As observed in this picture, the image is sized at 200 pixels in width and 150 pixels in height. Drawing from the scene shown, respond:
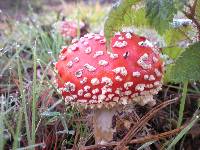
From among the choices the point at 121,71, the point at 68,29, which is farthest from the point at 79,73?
the point at 68,29

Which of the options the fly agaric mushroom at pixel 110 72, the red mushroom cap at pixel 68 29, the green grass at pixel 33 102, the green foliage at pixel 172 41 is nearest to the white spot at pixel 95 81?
the fly agaric mushroom at pixel 110 72

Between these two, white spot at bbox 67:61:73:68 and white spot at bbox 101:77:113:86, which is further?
white spot at bbox 67:61:73:68

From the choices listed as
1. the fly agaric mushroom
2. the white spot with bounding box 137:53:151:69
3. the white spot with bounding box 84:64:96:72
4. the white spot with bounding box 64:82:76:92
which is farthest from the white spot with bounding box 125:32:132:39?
the white spot with bounding box 64:82:76:92

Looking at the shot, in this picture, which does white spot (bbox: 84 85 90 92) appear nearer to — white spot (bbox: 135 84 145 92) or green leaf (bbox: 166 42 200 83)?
white spot (bbox: 135 84 145 92)

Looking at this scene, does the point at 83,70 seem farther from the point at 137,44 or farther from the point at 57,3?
the point at 57,3

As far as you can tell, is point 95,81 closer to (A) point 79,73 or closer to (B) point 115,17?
(A) point 79,73

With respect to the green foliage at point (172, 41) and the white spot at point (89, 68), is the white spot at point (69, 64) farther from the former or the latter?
the green foliage at point (172, 41)

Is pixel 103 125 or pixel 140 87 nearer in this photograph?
pixel 140 87

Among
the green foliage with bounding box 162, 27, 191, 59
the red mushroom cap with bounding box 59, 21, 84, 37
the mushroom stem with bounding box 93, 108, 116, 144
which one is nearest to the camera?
the mushroom stem with bounding box 93, 108, 116, 144
